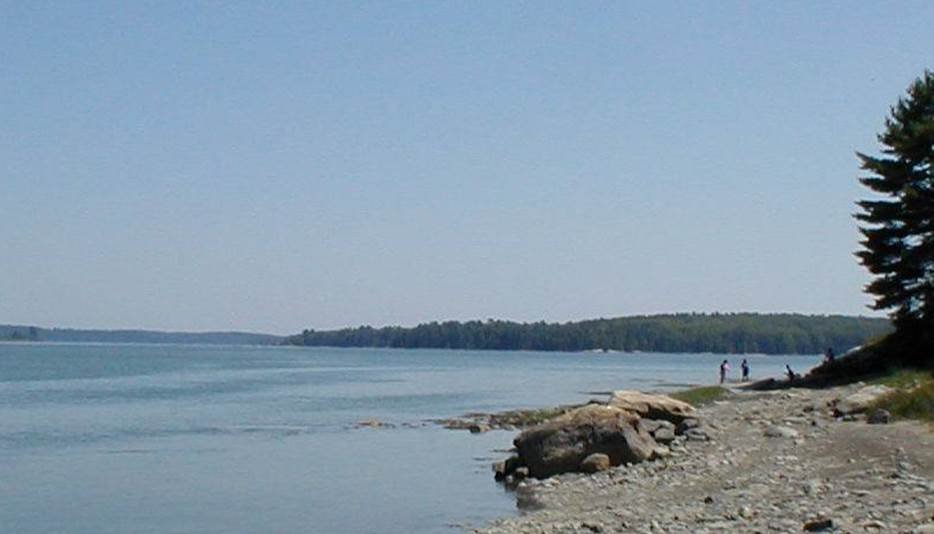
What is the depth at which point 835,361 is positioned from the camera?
169 feet

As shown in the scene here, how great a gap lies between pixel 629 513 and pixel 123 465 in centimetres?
2165

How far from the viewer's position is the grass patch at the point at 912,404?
28.7 metres

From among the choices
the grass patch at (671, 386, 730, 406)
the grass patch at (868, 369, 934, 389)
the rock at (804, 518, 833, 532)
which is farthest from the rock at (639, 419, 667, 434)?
the rock at (804, 518, 833, 532)

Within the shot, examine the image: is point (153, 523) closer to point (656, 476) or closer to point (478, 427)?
point (656, 476)

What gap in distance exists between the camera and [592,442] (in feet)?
103

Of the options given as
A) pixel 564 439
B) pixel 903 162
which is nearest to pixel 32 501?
pixel 564 439

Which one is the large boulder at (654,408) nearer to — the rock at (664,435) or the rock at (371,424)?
the rock at (664,435)

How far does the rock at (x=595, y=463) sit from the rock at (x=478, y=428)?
19.8 metres

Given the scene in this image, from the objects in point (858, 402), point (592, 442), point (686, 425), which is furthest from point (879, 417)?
point (592, 442)

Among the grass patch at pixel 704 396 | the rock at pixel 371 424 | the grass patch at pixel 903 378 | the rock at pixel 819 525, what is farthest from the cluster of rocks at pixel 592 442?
the rock at pixel 371 424

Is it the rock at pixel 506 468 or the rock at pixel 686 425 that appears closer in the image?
the rock at pixel 506 468

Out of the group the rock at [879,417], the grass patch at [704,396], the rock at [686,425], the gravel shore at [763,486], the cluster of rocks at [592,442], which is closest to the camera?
the gravel shore at [763,486]

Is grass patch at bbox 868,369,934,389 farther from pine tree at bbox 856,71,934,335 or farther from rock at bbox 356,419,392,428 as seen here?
rock at bbox 356,419,392,428

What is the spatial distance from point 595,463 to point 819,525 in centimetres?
1369
